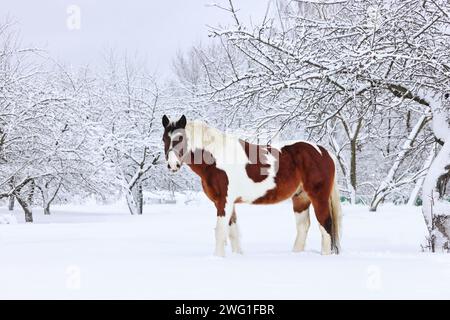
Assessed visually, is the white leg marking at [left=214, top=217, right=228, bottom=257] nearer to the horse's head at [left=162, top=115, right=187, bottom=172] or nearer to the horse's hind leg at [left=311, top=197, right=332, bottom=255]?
the horse's head at [left=162, top=115, right=187, bottom=172]

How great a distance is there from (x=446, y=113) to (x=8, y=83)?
1353 centimetres

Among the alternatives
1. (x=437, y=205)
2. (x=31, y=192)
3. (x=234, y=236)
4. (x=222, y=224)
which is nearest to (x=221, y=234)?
(x=222, y=224)

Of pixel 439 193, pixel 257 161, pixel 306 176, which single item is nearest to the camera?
pixel 257 161

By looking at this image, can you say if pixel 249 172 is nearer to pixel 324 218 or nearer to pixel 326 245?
pixel 324 218

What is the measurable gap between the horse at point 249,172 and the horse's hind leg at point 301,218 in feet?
0.04

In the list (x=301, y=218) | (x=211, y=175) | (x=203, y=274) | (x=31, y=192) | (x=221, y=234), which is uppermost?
(x=211, y=175)

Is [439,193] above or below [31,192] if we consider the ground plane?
below

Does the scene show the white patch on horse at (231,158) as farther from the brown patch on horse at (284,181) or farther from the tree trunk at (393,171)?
the tree trunk at (393,171)

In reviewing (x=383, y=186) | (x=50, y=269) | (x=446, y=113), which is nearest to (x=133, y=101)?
(x=383, y=186)

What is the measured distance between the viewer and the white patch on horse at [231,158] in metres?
5.90

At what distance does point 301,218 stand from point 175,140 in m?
1.96

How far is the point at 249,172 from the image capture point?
604 cm

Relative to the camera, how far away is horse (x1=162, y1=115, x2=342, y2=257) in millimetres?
5852

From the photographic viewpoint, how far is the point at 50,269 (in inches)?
205
